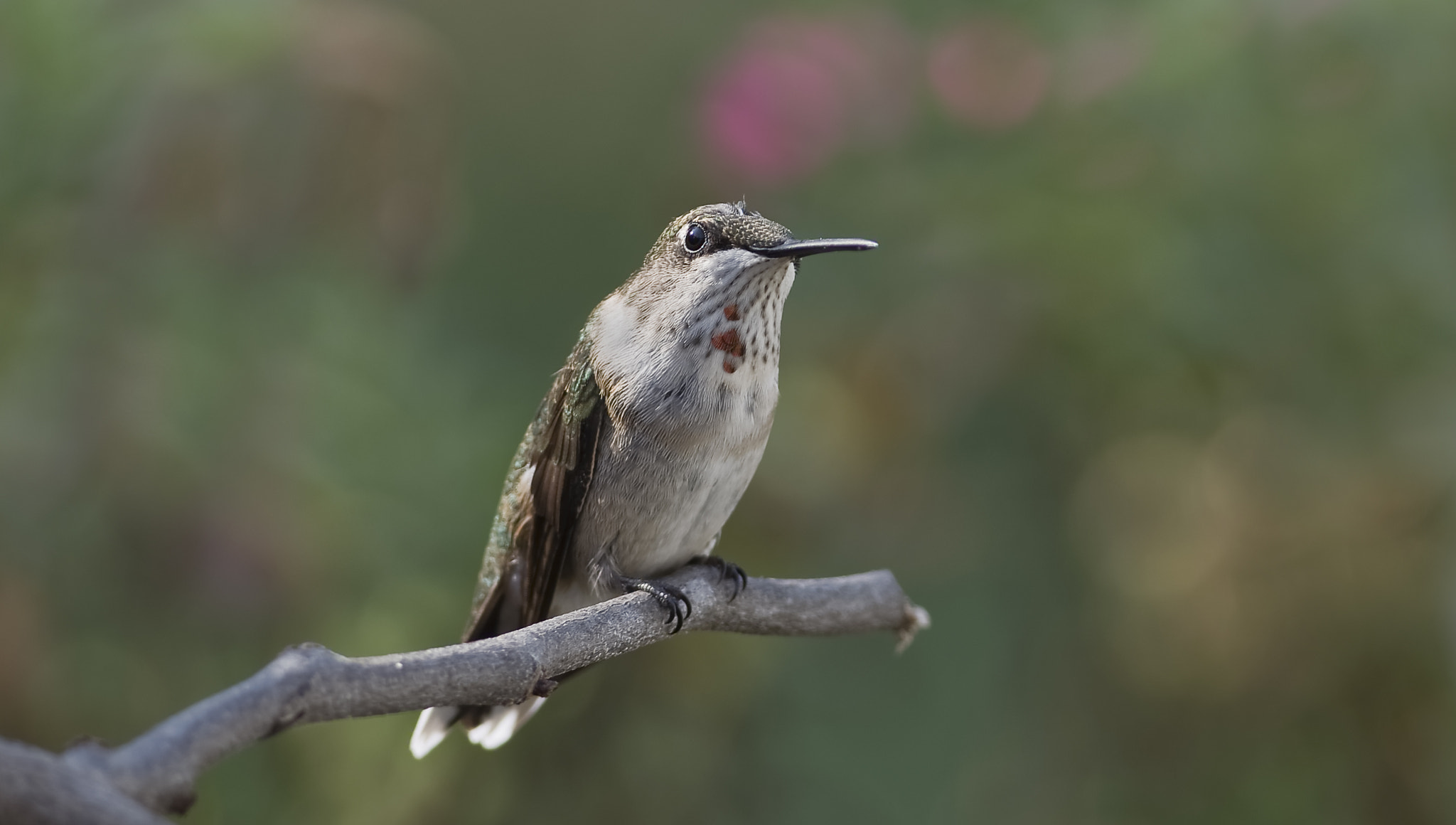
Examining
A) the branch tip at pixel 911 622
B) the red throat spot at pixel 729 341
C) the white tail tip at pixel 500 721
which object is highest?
the red throat spot at pixel 729 341

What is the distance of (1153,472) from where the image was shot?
2.89 metres

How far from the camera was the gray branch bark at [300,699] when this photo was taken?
30.8 inches

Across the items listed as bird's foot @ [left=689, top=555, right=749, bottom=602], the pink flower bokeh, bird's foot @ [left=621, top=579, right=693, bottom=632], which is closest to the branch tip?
bird's foot @ [left=689, top=555, right=749, bottom=602]

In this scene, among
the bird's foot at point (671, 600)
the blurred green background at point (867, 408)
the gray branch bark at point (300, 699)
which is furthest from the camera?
the blurred green background at point (867, 408)

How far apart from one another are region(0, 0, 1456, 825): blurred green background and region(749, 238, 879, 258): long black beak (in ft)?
A: 3.66

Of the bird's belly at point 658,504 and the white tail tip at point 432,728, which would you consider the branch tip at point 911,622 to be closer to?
the bird's belly at point 658,504

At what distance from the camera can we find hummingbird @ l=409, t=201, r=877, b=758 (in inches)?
67.1

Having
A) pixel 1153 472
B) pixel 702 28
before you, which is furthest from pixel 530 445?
pixel 702 28

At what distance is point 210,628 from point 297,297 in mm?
648

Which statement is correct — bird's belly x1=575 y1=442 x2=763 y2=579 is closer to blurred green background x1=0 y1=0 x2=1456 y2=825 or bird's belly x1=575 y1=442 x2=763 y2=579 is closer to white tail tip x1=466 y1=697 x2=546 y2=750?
white tail tip x1=466 y1=697 x2=546 y2=750

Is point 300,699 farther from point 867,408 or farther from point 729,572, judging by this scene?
point 867,408

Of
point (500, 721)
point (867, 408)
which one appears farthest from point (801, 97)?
point (500, 721)

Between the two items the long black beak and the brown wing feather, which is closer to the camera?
the long black beak

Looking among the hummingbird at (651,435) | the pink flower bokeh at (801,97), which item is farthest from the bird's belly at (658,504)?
the pink flower bokeh at (801,97)
